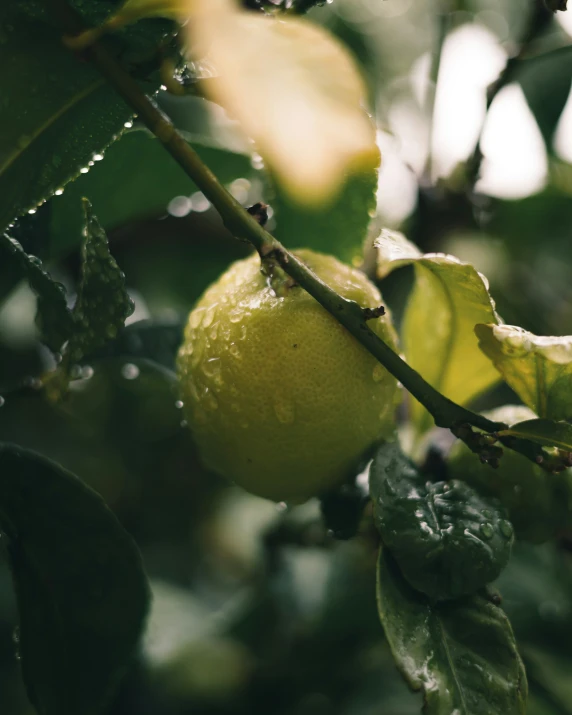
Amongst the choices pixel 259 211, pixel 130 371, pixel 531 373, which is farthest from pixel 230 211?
pixel 130 371

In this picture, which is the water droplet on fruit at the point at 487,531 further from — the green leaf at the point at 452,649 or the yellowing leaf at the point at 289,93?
the yellowing leaf at the point at 289,93

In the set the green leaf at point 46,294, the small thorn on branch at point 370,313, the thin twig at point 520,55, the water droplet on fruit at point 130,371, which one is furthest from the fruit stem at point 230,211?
the thin twig at point 520,55

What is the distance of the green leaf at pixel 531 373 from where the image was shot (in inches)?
25.5

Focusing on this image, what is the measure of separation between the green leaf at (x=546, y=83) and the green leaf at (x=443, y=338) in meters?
0.67

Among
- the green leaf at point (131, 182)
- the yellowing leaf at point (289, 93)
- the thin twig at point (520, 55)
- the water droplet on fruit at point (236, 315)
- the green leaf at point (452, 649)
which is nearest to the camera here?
the yellowing leaf at point (289, 93)

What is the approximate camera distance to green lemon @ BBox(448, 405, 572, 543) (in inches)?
32.4

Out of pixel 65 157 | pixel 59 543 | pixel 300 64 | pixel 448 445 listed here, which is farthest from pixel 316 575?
pixel 300 64

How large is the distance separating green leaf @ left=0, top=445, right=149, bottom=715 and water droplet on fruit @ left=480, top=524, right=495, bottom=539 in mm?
396

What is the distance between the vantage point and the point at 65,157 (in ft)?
2.31

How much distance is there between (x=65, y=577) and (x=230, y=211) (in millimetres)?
470

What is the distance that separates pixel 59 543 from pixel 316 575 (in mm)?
786

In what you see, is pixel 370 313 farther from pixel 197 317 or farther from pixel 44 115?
pixel 44 115

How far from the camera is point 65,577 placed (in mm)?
805

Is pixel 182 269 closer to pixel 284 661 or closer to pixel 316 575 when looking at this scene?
pixel 316 575
